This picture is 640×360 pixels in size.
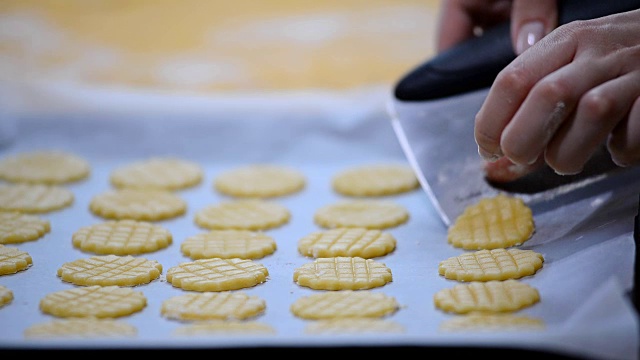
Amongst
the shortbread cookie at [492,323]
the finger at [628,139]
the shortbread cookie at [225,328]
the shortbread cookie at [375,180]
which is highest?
the shortbread cookie at [375,180]

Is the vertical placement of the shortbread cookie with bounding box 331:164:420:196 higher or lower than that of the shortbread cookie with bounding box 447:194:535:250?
higher

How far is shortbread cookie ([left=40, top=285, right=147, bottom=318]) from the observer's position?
1.39 metres

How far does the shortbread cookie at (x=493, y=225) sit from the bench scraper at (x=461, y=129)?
0.06 m

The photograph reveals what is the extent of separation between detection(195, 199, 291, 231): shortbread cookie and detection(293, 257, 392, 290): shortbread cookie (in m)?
0.33

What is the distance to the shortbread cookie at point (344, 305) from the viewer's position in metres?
1.38

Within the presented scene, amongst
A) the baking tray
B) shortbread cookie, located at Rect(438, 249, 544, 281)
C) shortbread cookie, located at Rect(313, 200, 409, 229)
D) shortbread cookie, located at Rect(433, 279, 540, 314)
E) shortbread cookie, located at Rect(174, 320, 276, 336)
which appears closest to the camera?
the baking tray

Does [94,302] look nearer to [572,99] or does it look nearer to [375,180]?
[572,99]

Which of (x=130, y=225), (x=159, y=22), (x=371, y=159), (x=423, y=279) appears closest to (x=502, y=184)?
(x=423, y=279)

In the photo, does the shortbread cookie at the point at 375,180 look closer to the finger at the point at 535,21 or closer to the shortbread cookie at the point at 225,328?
the finger at the point at 535,21

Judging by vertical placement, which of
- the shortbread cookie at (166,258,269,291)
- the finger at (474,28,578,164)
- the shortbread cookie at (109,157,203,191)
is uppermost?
the shortbread cookie at (109,157,203,191)

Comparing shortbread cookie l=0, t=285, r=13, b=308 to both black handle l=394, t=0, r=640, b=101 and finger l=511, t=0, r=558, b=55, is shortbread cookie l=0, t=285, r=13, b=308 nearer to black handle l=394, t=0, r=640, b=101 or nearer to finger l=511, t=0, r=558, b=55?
black handle l=394, t=0, r=640, b=101

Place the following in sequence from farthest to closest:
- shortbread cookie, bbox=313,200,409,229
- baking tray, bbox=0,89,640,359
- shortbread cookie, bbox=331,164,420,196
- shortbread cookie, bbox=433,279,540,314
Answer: shortbread cookie, bbox=331,164,420,196 < shortbread cookie, bbox=313,200,409,229 < shortbread cookie, bbox=433,279,540,314 < baking tray, bbox=0,89,640,359

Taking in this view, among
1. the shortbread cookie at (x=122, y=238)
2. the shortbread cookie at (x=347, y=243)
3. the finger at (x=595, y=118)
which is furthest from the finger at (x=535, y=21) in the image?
the shortbread cookie at (x=122, y=238)

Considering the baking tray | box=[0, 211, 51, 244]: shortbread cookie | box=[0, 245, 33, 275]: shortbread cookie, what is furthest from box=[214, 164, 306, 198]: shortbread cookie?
box=[0, 245, 33, 275]: shortbread cookie
